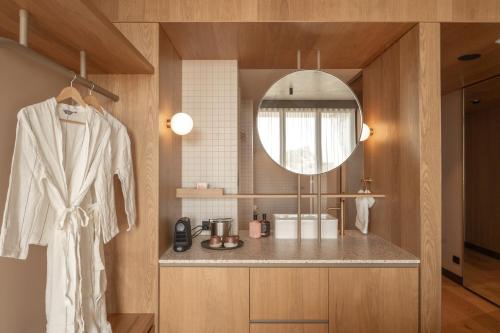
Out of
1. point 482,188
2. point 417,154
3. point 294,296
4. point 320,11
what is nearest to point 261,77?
point 320,11

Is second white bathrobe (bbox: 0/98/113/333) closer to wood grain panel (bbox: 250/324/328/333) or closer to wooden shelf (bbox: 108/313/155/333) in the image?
wooden shelf (bbox: 108/313/155/333)

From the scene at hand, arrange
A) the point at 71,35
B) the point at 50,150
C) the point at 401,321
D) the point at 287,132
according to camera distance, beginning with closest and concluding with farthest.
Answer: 1. the point at 50,150
2. the point at 71,35
3. the point at 401,321
4. the point at 287,132

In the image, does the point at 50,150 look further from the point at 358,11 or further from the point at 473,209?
the point at 473,209

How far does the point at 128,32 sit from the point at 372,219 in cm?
209

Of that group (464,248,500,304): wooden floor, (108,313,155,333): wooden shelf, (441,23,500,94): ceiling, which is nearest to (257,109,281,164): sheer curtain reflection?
(441,23,500,94): ceiling

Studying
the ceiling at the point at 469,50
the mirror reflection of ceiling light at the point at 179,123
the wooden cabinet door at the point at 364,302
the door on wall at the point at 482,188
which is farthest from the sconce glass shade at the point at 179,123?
the door on wall at the point at 482,188

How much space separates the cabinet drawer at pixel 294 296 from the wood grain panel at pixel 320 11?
4.65 feet

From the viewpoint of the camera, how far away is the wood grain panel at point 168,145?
180 centimetres

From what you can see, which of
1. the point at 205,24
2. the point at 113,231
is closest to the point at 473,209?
the point at 205,24

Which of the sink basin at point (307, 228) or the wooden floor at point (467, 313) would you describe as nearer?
the sink basin at point (307, 228)

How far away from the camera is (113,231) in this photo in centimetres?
143

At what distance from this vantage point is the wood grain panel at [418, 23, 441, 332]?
1682 mm

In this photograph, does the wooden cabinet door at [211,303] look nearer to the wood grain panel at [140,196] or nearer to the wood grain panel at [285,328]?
the wood grain panel at [285,328]

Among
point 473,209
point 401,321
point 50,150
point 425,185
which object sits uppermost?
point 50,150
